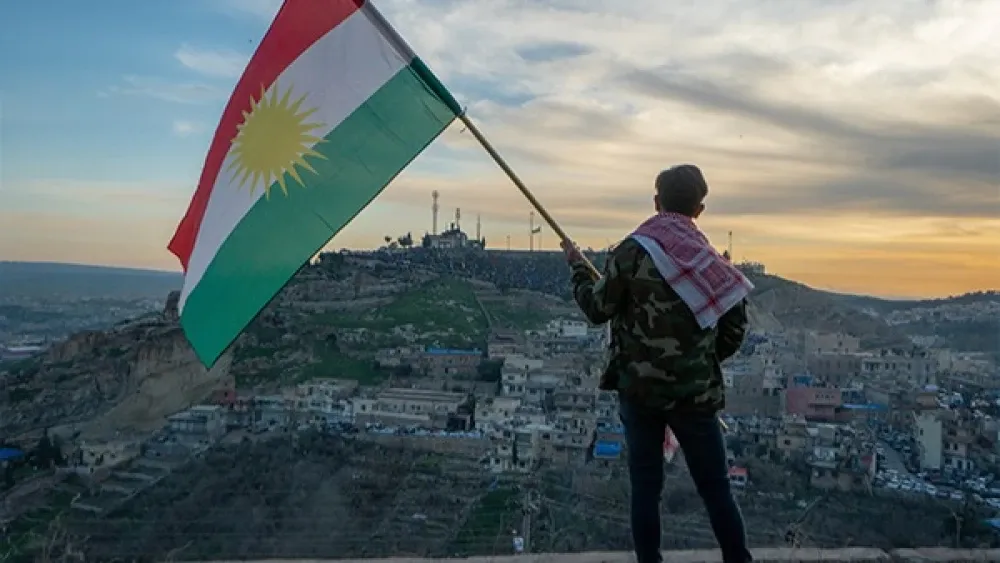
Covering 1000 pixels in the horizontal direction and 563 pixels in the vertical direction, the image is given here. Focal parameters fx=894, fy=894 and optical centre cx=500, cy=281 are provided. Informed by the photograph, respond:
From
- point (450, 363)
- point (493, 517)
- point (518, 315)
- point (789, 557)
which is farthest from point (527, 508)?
point (518, 315)

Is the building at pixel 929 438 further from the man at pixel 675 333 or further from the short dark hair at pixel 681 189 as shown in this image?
the short dark hair at pixel 681 189

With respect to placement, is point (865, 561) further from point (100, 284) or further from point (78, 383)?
point (100, 284)

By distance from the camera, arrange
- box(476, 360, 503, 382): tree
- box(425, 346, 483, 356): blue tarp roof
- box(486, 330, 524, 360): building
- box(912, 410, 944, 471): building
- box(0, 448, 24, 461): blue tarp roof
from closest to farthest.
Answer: box(912, 410, 944, 471): building < box(0, 448, 24, 461): blue tarp roof < box(476, 360, 503, 382): tree < box(486, 330, 524, 360): building < box(425, 346, 483, 356): blue tarp roof

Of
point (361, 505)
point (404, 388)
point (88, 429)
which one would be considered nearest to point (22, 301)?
point (88, 429)

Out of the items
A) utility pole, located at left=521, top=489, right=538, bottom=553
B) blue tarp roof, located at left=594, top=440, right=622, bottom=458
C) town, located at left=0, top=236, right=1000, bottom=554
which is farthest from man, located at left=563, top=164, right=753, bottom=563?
blue tarp roof, located at left=594, top=440, right=622, bottom=458

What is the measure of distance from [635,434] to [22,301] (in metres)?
31.3

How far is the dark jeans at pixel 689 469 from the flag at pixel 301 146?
103cm

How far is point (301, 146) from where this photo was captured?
8.21ft

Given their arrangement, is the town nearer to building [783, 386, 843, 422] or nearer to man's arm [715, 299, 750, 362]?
building [783, 386, 843, 422]

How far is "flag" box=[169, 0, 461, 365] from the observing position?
244 centimetres

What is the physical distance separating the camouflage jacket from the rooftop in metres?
0.80

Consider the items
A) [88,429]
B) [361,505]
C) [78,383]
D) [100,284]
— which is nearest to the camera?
[361,505]

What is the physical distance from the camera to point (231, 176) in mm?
2580

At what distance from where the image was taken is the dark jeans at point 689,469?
1.84 meters
